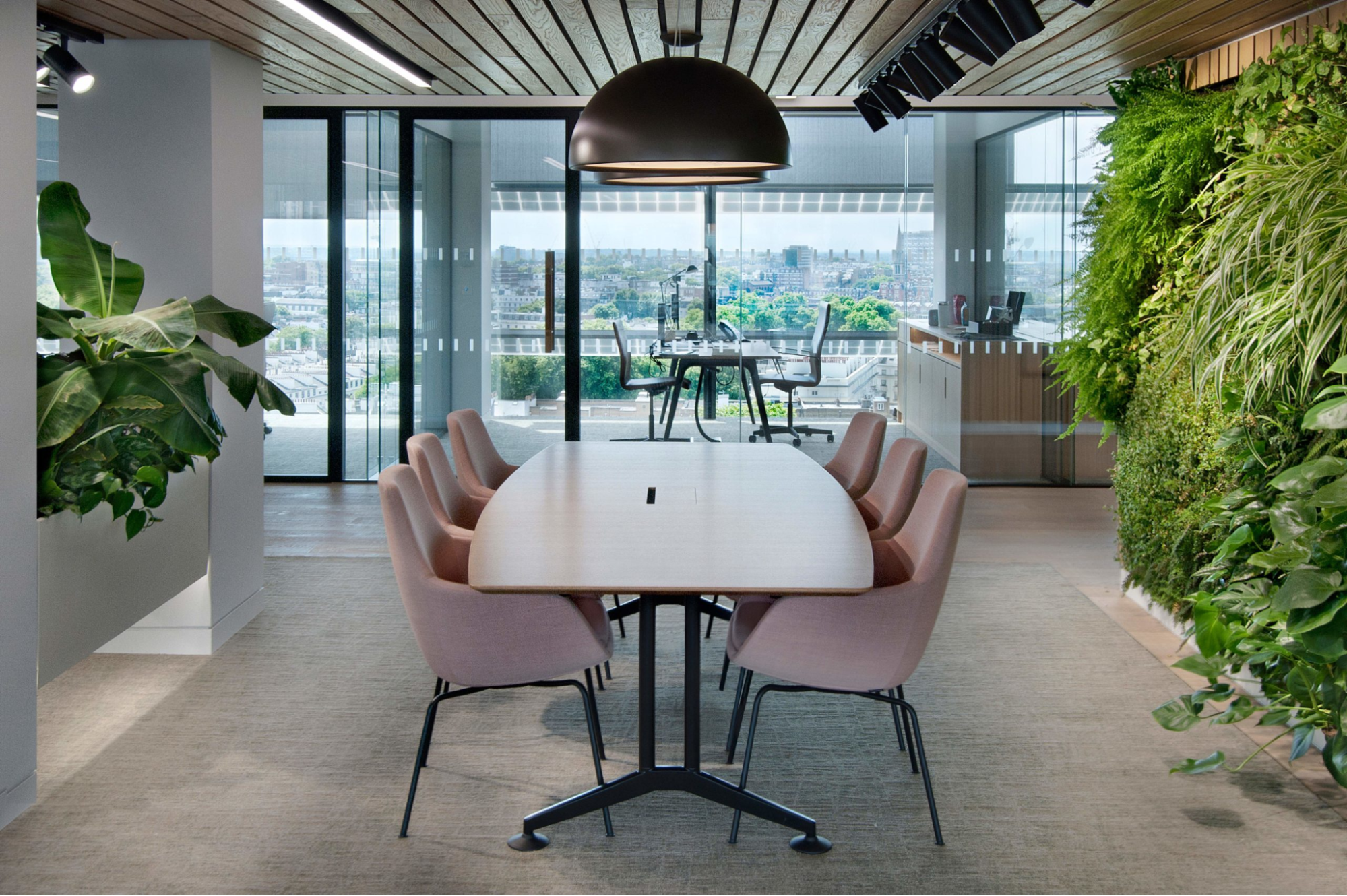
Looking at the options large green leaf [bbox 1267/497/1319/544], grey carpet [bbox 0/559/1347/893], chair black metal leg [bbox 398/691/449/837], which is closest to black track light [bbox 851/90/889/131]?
grey carpet [bbox 0/559/1347/893]

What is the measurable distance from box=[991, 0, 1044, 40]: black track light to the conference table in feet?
5.89

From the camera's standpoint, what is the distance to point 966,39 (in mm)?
4574

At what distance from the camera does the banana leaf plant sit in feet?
12.4

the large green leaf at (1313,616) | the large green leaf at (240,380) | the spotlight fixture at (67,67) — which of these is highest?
the spotlight fixture at (67,67)

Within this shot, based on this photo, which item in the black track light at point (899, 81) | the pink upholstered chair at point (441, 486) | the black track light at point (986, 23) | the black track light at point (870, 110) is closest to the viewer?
the black track light at point (986, 23)

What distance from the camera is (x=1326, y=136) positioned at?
141 inches

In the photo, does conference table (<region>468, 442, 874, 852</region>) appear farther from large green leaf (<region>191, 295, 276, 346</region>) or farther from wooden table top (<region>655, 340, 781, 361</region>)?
wooden table top (<region>655, 340, 781, 361</region>)

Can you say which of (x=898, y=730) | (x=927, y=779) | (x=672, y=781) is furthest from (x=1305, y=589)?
(x=672, y=781)

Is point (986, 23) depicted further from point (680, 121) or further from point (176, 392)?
point (176, 392)

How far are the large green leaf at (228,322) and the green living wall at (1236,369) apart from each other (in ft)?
11.4

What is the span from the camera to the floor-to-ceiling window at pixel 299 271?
8258mm

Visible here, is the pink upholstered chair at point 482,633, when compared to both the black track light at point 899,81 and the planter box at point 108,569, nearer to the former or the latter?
the planter box at point 108,569

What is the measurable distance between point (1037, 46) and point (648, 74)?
290cm

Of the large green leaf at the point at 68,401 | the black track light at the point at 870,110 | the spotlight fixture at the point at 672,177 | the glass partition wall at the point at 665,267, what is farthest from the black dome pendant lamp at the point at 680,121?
the glass partition wall at the point at 665,267
